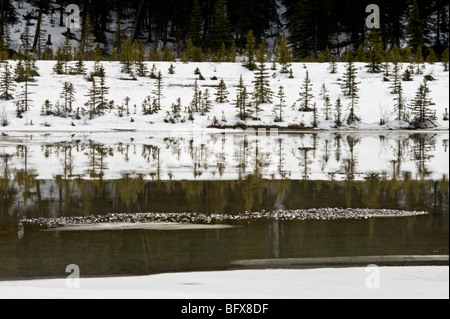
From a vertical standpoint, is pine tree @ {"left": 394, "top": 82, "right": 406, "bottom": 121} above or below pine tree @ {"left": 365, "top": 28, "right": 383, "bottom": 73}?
below

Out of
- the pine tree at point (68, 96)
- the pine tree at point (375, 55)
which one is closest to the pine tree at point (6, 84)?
the pine tree at point (68, 96)

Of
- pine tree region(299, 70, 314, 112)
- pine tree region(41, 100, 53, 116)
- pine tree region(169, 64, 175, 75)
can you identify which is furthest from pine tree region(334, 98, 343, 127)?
pine tree region(41, 100, 53, 116)

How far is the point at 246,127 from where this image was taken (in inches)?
918

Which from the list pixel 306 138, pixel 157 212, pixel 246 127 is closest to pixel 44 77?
pixel 246 127

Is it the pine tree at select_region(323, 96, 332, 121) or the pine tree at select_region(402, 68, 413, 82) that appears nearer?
the pine tree at select_region(323, 96, 332, 121)

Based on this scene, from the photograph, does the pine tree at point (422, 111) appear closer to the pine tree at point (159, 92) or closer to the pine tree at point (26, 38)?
the pine tree at point (159, 92)

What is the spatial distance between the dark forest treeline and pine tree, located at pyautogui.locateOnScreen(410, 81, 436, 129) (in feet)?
49.5

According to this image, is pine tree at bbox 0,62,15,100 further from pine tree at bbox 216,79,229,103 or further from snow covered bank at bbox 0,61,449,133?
pine tree at bbox 216,79,229,103

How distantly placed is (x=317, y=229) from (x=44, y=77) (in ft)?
72.8

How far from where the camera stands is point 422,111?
2400 cm

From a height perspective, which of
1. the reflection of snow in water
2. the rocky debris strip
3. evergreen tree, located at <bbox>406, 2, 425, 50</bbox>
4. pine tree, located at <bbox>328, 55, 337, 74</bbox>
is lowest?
the rocky debris strip

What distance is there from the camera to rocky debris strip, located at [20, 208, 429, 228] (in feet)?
26.7

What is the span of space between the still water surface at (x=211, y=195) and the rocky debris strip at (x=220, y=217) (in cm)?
26
